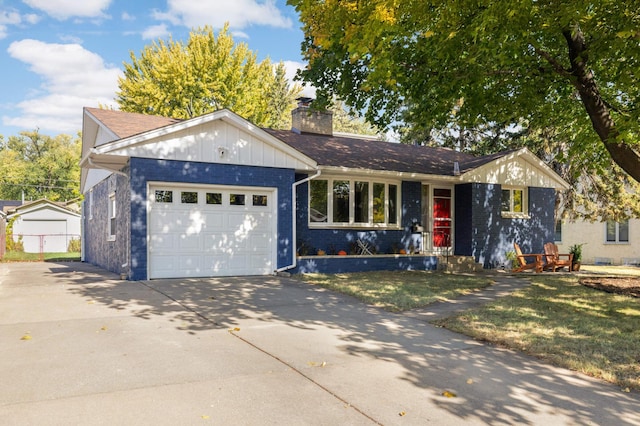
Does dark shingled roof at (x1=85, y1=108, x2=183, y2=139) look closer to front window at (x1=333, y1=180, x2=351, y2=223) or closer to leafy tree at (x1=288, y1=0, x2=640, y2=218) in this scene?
leafy tree at (x1=288, y1=0, x2=640, y2=218)

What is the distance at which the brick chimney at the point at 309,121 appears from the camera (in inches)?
717

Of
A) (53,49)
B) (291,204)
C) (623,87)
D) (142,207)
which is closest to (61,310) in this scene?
(142,207)

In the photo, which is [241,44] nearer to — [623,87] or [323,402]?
[623,87]

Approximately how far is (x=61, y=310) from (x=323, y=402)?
5519 mm

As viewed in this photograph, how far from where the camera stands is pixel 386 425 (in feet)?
11.8

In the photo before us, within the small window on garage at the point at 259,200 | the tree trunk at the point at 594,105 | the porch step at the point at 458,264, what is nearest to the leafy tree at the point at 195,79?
the small window on garage at the point at 259,200

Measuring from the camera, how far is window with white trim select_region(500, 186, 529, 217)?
17.6m

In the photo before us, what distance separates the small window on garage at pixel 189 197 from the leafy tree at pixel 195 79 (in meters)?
21.5

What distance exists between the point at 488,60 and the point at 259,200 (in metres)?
6.67

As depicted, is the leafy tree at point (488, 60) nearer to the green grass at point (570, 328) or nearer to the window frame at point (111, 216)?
the green grass at point (570, 328)

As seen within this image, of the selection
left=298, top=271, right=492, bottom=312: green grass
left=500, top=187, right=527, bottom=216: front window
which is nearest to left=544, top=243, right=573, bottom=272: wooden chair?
left=500, top=187, right=527, bottom=216: front window

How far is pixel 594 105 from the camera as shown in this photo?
9.91 m

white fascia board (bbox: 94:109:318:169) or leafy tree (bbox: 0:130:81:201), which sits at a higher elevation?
leafy tree (bbox: 0:130:81:201)

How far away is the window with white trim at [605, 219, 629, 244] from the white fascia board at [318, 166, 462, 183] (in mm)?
12629
